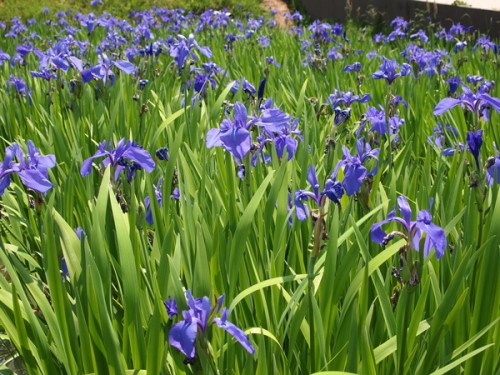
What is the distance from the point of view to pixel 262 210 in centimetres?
171

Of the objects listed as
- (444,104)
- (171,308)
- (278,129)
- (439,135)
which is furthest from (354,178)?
(439,135)

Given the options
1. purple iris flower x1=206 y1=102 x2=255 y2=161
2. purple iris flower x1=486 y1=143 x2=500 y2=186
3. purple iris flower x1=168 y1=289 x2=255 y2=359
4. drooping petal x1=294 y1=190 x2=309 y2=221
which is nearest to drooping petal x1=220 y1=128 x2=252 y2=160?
purple iris flower x1=206 y1=102 x2=255 y2=161

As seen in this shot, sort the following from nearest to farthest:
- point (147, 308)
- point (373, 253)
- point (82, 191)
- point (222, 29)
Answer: point (147, 308) → point (373, 253) → point (82, 191) → point (222, 29)

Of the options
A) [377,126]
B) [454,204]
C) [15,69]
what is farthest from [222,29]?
[454,204]

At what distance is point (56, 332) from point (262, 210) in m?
0.66

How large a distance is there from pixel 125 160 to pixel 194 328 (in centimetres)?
74

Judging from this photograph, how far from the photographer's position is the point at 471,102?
176 cm

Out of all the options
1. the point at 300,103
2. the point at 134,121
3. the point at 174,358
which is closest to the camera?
the point at 174,358

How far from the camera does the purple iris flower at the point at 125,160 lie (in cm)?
148

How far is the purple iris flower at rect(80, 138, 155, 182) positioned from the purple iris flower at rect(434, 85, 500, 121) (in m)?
0.77

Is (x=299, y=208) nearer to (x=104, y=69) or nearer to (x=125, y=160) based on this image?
(x=125, y=160)

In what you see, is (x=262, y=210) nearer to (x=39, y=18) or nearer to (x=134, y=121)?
(x=134, y=121)

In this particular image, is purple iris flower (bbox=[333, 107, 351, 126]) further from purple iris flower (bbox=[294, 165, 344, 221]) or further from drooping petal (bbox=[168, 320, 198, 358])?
drooping petal (bbox=[168, 320, 198, 358])

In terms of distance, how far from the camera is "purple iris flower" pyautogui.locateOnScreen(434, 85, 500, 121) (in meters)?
1.63
